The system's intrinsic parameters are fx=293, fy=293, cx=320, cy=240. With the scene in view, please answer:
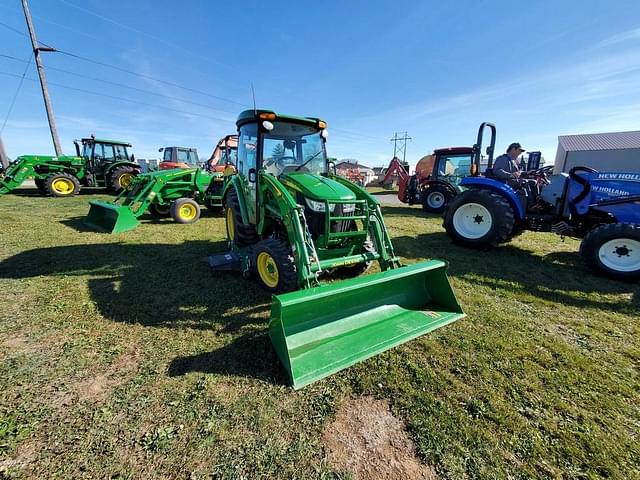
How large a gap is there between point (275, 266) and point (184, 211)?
20.1 ft

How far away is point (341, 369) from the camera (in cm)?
226

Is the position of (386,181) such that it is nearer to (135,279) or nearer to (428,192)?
(428,192)

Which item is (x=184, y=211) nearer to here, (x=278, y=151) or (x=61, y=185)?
(x=278, y=151)

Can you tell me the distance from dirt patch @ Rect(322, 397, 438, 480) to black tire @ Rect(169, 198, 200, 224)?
7574 mm

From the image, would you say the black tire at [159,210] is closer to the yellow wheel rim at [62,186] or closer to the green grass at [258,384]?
the green grass at [258,384]

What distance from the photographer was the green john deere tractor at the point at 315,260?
97.2 inches

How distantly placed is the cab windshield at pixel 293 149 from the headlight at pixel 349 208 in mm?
1021

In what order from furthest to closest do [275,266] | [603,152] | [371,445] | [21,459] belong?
[603,152]
[275,266]
[371,445]
[21,459]

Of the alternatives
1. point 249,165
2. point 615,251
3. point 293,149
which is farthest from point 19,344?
point 615,251

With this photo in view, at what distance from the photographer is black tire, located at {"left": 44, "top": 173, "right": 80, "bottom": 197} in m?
12.4

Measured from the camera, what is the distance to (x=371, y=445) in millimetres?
1829

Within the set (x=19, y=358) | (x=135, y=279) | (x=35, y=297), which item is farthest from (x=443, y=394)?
(x=35, y=297)

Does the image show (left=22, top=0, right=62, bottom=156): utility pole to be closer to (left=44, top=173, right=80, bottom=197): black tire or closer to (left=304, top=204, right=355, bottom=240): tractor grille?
(left=44, top=173, right=80, bottom=197): black tire

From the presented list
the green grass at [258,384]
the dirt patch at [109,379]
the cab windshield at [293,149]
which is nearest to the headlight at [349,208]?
the cab windshield at [293,149]
